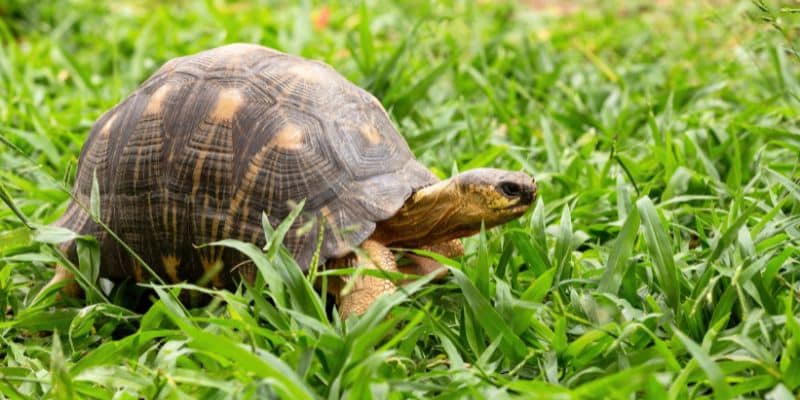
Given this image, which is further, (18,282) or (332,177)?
(18,282)

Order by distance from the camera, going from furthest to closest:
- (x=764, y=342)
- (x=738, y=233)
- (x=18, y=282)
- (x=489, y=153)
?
(x=489, y=153)
(x=18, y=282)
(x=738, y=233)
(x=764, y=342)

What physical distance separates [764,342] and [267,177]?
1425 millimetres

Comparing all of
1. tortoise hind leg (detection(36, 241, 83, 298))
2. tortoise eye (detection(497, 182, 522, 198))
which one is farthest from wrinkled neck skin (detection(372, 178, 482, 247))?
tortoise hind leg (detection(36, 241, 83, 298))

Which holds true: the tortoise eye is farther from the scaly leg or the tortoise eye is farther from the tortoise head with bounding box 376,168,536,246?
the scaly leg

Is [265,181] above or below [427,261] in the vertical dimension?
above

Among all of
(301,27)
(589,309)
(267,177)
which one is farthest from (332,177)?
(301,27)

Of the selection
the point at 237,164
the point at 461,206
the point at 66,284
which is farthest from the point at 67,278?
the point at 461,206

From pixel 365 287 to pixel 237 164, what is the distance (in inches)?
21.1

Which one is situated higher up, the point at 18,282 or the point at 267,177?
the point at 267,177

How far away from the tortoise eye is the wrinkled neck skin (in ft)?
0.35

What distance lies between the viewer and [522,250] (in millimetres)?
2824

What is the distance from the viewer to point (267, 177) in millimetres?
2777

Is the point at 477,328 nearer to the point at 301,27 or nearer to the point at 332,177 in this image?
the point at 332,177

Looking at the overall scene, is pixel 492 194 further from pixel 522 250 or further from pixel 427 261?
pixel 427 261
